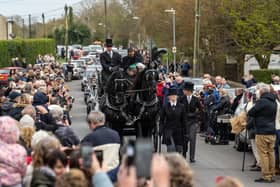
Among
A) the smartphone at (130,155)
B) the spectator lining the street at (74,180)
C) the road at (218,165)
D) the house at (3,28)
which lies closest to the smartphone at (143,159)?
the smartphone at (130,155)

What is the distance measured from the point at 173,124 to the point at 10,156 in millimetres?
8251

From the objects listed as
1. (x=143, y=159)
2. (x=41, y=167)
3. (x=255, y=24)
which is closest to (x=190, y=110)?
(x=41, y=167)

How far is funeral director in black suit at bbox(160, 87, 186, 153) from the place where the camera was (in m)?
16.9

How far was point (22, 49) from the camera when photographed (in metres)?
68.6

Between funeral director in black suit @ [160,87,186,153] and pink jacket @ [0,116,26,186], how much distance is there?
8015mm

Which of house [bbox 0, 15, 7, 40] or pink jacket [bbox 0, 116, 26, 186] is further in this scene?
house [bbox 0, 15, 7, 40]

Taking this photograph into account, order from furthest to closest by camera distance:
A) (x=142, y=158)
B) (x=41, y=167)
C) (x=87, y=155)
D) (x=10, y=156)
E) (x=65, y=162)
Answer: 1. (x=10, y=156)
2. (x=65, y=162)
3. (x=41, y=167)
4. (x=87, y=155)
5. (x=142, y=158)

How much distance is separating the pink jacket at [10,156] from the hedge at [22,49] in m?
53.1

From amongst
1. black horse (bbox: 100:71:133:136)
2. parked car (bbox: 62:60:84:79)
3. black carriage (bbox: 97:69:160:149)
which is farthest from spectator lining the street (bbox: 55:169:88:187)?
parked car (bbox: 62:60:84:79)

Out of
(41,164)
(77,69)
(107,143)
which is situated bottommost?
(77,69)

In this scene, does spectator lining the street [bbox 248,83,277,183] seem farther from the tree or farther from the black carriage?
the tree

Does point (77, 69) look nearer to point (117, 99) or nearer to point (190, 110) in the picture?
point (117, 99)

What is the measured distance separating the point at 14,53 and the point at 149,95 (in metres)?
48.8

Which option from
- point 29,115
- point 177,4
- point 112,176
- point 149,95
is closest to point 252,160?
point 149,95
